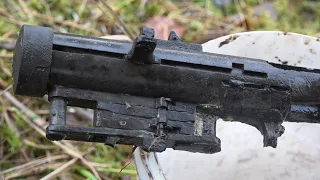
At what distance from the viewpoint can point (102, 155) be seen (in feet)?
5.14

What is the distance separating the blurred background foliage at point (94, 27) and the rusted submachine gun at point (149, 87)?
0.36 m

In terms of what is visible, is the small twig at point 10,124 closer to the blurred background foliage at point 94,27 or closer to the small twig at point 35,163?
the blurred background foliage at point 94,27

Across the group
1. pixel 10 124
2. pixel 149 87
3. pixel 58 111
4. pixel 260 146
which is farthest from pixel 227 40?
pixel 10 124

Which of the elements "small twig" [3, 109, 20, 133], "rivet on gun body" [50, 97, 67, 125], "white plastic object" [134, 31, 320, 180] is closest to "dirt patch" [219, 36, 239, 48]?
"white plastic object" [134, 31, 320, 180]

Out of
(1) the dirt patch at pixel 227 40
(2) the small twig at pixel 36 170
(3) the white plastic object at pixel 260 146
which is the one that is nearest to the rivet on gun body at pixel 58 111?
(3) the white plastic object at pixel 260 146

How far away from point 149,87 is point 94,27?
1.01 meters

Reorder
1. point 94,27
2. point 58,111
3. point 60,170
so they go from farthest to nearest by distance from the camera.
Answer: point 94,27, point 60,170, point 58,111

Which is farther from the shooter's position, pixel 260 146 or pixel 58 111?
pixel 260 146

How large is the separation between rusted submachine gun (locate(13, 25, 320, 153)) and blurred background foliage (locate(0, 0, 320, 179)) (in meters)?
0.36

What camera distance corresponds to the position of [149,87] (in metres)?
0.93

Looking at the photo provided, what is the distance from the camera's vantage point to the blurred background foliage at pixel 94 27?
1.48m

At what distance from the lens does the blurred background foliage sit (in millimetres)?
1483

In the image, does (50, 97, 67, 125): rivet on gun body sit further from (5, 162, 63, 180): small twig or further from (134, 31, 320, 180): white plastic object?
(5, 162, 63, 180): small twig

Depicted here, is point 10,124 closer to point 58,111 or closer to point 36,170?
point 36,170
